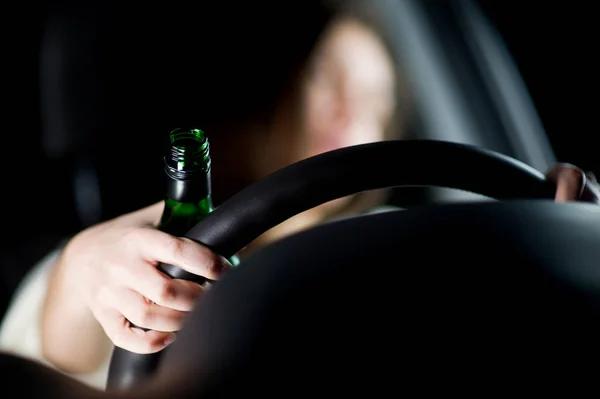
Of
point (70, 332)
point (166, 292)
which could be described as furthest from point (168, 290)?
point (70, 332)

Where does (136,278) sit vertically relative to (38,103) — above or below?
below

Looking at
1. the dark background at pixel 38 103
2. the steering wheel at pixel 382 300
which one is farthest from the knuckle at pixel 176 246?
the dark background at pixel 38 103

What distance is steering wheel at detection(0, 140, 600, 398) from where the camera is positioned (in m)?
0.26

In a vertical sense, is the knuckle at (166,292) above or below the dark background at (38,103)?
below

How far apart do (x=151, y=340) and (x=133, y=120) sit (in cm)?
72

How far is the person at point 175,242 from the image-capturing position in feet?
1.51

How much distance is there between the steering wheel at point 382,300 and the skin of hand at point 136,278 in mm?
167

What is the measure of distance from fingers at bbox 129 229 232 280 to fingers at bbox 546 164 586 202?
0.26 meters

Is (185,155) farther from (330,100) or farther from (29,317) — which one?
(330,100)

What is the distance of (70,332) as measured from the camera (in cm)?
70

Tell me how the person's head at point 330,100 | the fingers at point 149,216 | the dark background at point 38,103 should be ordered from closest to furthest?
the fingers at point 149,216 < the dark background at point 38,103 < the person's head at point 330,100

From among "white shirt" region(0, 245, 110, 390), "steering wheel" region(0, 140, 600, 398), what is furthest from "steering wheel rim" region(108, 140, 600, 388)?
"white shirt" region(0, 245, 110, 390)

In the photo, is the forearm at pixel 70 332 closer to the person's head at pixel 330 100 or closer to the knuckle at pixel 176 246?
the knuckle at pixel 176 246

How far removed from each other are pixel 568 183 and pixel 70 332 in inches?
19.2
